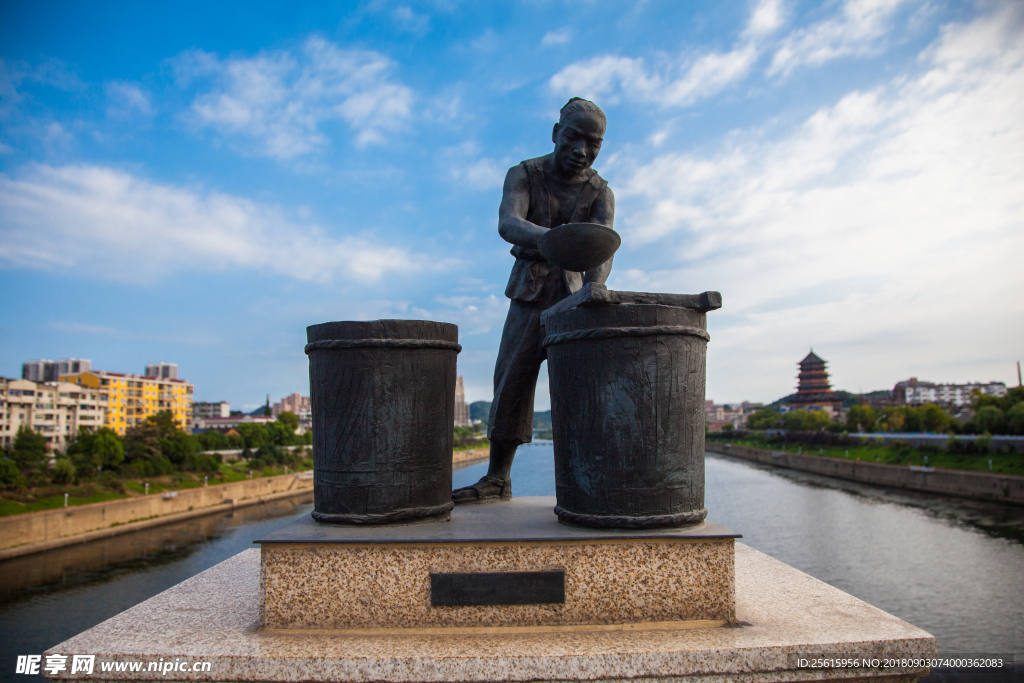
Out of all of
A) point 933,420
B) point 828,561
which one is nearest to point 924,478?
point 933,420

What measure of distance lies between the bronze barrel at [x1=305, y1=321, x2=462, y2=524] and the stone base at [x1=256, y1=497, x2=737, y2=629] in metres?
0.40

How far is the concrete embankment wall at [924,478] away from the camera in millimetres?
32469

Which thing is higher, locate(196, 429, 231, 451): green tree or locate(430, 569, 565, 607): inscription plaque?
locate(430, 569, 565, 607): inscription plaque

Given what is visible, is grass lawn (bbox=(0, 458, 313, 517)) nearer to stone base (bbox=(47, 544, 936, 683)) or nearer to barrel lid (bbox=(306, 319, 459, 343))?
stone base (bbox=(47, 544, 936, 683))

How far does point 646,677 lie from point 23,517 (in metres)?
35.6

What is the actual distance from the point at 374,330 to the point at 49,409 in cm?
6957

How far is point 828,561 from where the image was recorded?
2455 cm

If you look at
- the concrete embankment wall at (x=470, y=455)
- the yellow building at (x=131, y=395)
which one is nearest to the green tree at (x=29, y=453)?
the yellow building at (x=131, y=395)

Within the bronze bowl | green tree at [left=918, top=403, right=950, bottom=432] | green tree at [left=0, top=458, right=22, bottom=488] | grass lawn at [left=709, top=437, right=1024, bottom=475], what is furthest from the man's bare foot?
green tree at [left=918, top=403, right=950, bottom=432]

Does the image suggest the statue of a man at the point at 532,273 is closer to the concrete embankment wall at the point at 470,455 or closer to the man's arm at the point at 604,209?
the man's arm at the point at 604,209

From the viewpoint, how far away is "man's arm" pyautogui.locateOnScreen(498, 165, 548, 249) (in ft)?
13.1

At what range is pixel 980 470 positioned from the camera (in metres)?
36.3

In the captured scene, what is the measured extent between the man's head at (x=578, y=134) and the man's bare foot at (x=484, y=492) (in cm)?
233

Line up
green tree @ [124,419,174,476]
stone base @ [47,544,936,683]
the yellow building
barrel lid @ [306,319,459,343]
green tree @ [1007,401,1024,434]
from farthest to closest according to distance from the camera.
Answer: the yellow building, green tree @ [124,419,174,476], green tree @ [1007,401,1024,434], barrel lid @ [306,319,459,343], stone base @ [47,544,936,683]
